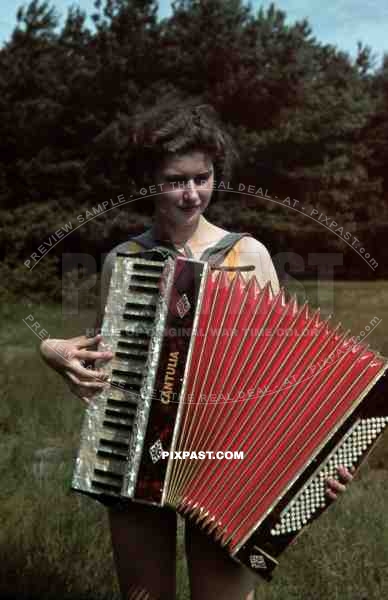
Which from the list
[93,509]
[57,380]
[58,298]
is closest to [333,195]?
[58,298]

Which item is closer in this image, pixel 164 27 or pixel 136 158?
pixel 136 158

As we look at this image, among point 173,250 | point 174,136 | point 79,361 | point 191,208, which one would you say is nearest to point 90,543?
point 79,361

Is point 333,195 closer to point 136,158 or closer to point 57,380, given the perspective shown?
point 57,380

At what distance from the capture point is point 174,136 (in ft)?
6.57

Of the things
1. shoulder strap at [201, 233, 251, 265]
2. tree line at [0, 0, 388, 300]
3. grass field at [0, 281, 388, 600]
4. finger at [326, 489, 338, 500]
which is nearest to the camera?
finger at [326, 489, 338, 500]

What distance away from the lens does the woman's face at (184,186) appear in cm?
198

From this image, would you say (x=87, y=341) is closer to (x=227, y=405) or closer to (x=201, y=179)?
(x=227, y=405)

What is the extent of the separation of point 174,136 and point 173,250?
0.32 m

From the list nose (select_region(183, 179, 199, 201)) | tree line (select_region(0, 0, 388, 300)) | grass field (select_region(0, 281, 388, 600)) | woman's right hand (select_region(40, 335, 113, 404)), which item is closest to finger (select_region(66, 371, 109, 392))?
woman's right hand (select_region(40, 335, 113, 404))

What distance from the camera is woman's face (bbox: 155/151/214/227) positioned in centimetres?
198

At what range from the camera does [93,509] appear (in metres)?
3.50

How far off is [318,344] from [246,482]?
0.43 m

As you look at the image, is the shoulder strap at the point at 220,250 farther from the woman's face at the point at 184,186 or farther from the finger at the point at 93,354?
the finger at the point at 93,354

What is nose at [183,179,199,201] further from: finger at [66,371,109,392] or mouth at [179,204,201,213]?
finger at [66,371,109,392]
